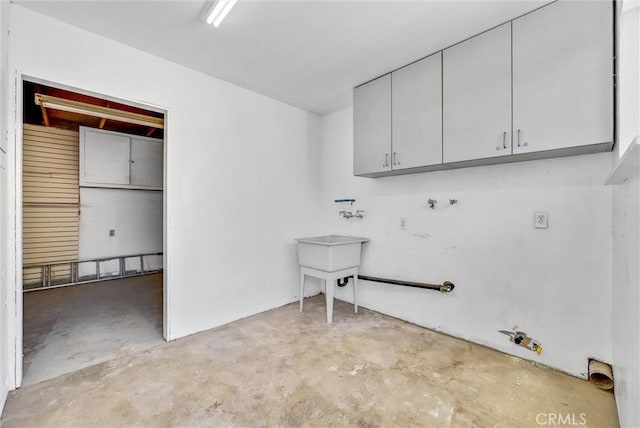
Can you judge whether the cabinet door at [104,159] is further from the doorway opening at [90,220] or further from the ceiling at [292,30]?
the ceiling at [292,30]

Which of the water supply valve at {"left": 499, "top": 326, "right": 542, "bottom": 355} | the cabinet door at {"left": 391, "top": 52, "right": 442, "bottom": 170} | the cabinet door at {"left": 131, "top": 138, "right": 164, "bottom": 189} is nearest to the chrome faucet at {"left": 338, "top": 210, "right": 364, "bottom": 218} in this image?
the cabinet door at {"left": 391, "top": 52, "right": 442, "bottom": 170}

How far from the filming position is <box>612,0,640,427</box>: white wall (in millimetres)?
1066

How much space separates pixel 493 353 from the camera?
2.17 metres

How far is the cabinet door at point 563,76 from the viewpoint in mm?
1576

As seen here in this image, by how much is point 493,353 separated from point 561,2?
2.47m

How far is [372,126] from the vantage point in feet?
9.02

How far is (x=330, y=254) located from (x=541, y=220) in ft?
5.74

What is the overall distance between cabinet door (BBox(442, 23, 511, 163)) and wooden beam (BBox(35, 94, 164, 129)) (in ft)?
10.9

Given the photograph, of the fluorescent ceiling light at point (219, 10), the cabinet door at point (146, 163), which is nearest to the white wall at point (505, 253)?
the fluorescent ceiling light at point (219, 10)

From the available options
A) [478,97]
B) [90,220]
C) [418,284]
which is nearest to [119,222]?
[90,220]

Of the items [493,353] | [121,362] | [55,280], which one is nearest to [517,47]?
[493,353]

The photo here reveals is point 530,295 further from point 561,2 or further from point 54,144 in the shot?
point 54,144

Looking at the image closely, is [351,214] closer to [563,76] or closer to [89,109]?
[563,76]

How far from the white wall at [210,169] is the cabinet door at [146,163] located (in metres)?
2.92
